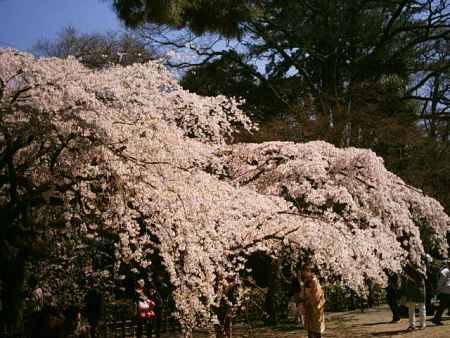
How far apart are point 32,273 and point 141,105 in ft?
9.26

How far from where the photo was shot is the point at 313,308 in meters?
6.29

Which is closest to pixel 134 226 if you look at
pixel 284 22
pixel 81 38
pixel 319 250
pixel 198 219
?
pixel 198 219

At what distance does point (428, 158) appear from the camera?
1396 centimetres

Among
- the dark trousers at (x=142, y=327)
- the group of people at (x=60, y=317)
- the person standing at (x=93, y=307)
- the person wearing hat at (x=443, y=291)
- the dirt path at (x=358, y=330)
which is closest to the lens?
the group of people at (x=60, y=317)

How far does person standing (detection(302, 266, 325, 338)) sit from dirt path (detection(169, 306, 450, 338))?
2240 mm

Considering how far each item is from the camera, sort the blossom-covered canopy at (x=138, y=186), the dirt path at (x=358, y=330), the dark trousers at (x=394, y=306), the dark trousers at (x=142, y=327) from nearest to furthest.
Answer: the blossom-covered canopy at (x=138, y=186) < the dark trousers at (x=142, y=327) < the dirt path at (x=358, y=330) < the dark trousers at (x=394, y=306)

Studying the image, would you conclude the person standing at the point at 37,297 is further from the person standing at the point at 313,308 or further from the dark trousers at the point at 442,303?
the dark trousers at the point at 442,303

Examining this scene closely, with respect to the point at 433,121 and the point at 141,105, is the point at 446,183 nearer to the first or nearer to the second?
the point at 433,121

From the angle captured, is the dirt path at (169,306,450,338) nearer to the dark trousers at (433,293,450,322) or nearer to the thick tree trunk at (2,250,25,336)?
the dark trousers at (433,293,450,322)

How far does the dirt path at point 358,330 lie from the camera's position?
8.04 meters

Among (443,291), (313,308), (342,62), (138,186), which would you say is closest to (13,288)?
(138,186)

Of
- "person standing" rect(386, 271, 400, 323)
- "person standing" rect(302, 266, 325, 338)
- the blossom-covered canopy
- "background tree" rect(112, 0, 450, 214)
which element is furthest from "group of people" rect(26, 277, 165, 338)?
"background tree" rect(112, 0, 450, 214)

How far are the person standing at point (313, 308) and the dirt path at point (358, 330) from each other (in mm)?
2240

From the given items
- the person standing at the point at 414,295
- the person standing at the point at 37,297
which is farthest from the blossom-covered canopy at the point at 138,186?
the person standing at the point at 414,295
